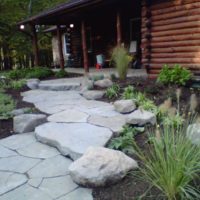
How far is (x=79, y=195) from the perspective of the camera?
2510 mm

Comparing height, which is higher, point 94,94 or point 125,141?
point 94,94

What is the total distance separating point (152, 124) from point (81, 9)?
20.1 ft

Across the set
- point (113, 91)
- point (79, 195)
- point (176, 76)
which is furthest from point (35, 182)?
point (176, 76)

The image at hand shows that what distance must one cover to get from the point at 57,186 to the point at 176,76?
398 centimetres

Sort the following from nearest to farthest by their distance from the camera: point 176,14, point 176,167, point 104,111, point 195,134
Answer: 1. point 176,167
2. point 195,134
3. point 104,111
4. point 176,14

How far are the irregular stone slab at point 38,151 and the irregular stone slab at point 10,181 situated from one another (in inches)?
18.2

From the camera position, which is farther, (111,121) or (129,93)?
(129,93)

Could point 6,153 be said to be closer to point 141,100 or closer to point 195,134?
point 195,134

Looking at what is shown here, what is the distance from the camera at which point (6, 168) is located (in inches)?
123

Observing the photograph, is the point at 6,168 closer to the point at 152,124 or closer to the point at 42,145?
the point at 42,145

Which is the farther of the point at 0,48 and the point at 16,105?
the point at 0,48

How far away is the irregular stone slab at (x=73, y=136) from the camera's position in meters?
3.32

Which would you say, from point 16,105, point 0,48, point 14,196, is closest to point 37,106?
point 16,105

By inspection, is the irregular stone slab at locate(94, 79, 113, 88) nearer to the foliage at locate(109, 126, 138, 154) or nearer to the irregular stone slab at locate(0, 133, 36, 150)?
the irregular stone slab at locate(0, 133, 36, 150)
